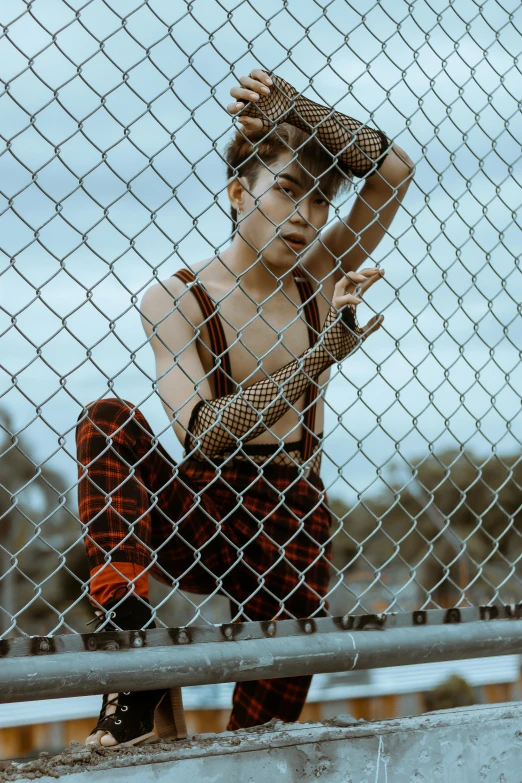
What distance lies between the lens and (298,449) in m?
2.50

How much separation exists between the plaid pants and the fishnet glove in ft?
2.55

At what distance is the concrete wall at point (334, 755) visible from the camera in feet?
5.07

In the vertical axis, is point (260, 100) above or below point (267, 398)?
above

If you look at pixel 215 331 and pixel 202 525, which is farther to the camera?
pixel 215 331

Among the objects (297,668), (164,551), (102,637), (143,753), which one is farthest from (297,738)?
(164,551)

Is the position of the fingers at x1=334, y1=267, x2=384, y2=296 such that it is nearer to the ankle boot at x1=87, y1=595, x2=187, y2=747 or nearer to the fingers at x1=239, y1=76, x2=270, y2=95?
the fingers at x1=239, y1=76, x2=270, y2=95

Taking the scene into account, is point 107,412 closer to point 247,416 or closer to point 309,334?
point 247,416

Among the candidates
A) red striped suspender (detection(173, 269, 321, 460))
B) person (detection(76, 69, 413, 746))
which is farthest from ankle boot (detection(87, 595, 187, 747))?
red striped suspender (detection(173, 269, 321, 460))

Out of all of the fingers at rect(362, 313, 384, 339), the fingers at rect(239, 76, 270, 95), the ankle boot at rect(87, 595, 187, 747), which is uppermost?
the fingers at rect(239, 76, 270, 95)

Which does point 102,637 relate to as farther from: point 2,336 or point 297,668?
point 2,336

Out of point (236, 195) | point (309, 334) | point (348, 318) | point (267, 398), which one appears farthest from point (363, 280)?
point (236, 195)

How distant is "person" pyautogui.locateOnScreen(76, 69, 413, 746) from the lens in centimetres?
181

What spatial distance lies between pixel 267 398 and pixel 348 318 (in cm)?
27

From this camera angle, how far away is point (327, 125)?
225cm
